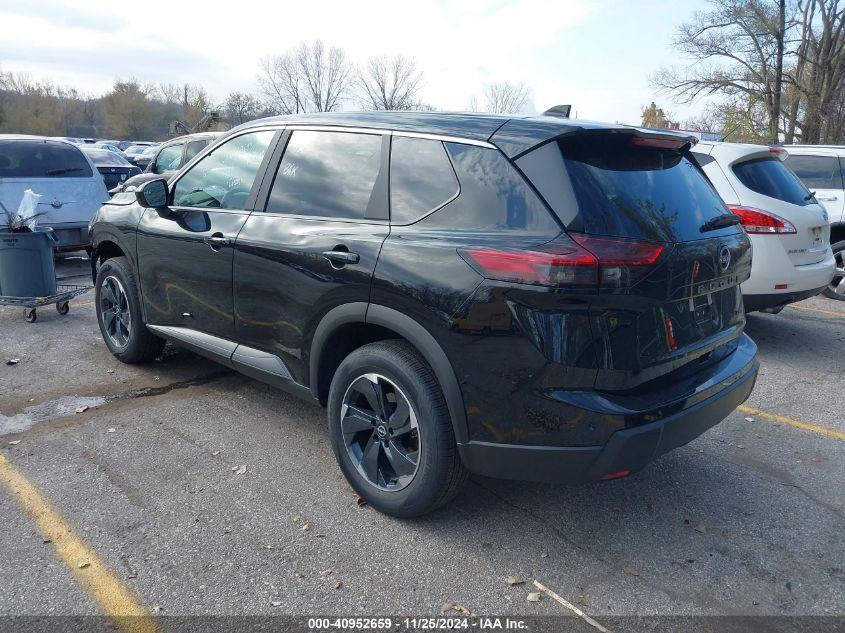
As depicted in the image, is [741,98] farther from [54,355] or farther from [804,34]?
[54,355]

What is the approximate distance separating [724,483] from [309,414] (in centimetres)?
252

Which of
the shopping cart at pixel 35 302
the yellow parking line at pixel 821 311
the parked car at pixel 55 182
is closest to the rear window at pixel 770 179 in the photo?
the yellow parking line at pixel 821 311

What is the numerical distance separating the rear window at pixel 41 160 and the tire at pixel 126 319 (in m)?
4.84

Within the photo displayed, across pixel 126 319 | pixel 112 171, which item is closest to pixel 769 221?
pixel 126 319

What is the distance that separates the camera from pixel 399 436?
317 cm

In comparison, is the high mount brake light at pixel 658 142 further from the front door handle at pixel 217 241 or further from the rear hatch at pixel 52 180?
the rear hatch at pixel 52 180

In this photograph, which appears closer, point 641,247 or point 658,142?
point 641,247

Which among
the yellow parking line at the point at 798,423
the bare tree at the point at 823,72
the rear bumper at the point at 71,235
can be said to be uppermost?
the bare tree at the point at 823,72

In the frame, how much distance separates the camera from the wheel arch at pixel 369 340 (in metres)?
2.85

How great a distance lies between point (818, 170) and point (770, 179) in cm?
379

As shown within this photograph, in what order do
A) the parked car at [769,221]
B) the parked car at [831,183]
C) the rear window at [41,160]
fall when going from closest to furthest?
the parked car at [769,221], the parked car at [831,183], the rear window at [41,160]

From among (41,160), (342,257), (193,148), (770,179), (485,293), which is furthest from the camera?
(193,148)

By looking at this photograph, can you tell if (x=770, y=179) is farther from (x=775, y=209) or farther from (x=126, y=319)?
(x=126, y=319)

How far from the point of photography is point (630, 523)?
130 inches
